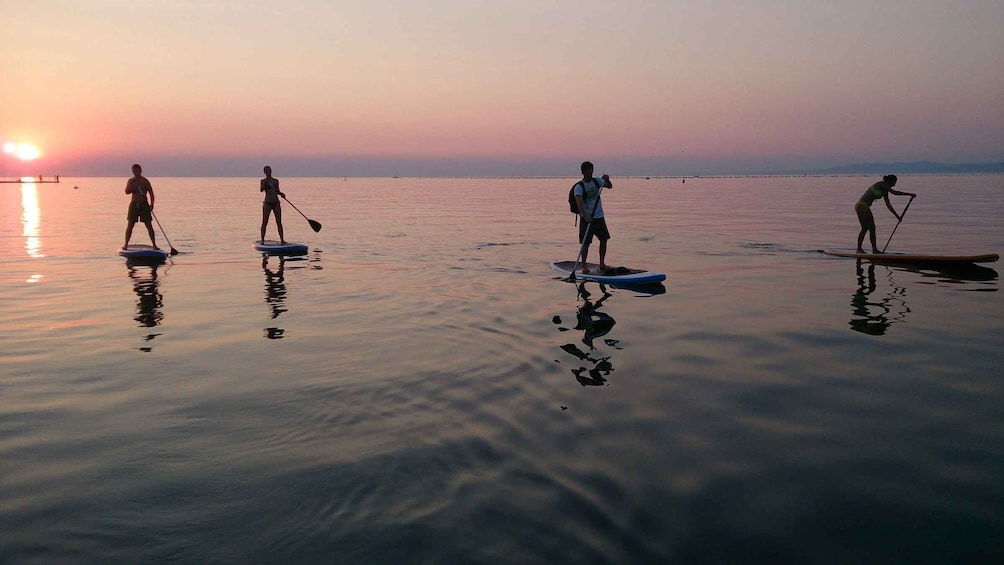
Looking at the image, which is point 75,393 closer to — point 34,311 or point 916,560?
point 34,311

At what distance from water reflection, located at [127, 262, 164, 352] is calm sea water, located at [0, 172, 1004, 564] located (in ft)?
0.42

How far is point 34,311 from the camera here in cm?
1110

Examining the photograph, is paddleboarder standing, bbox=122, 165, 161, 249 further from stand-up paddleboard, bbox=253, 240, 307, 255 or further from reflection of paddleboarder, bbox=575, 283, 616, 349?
reflection of paddleboarder, bbox=575, 283, 616, 349

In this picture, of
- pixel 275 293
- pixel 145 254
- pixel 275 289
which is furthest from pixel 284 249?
pixel 275 293

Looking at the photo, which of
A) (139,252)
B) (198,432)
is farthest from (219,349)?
(139,252)

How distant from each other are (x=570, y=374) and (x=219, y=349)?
463cm

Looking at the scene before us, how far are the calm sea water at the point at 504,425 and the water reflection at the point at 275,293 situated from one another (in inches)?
4.7

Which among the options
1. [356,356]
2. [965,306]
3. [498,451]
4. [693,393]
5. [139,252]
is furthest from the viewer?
[139,252]

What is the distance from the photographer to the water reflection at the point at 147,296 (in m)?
10.1

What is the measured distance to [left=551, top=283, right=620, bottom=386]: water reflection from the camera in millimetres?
7119

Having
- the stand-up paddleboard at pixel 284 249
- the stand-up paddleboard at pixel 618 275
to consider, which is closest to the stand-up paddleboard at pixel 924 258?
the stand-up paddleboard at pixel 618 275

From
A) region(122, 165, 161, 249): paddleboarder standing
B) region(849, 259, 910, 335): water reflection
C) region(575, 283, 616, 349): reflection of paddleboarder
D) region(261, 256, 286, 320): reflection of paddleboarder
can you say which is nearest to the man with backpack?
region(575, 283, 616, 349): reflection of paddleboarder

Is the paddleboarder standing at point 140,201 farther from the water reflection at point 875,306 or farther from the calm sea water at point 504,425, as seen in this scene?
the water reflection at point 875,306

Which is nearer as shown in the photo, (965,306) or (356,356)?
(356,356)
